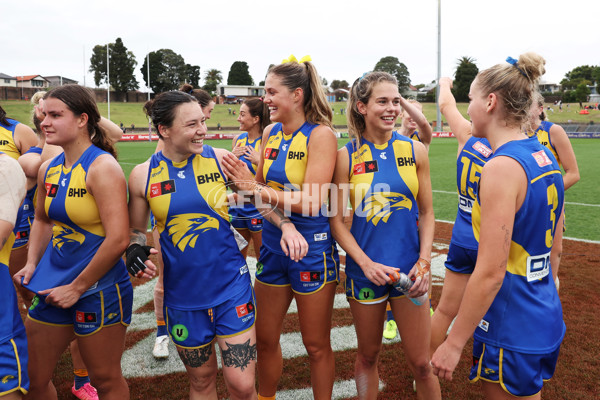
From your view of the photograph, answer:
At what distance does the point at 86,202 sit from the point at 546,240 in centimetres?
260

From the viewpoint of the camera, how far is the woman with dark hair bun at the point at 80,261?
106 inches

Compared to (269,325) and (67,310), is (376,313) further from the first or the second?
(67,310)

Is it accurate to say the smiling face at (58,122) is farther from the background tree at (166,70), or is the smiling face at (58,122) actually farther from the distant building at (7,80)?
the distant building at (7,80)

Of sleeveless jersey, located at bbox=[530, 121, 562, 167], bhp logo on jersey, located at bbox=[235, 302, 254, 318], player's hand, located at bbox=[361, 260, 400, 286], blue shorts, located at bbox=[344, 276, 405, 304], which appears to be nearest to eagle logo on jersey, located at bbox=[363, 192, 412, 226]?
player's hand, located at bbox=[361, 260, 400, 286]

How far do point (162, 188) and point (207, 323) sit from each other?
90 cm

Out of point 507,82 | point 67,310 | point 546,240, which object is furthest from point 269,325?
point 507,82

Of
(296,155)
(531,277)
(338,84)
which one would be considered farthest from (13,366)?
(338,84)

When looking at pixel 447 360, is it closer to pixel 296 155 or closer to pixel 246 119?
pixel 296 155

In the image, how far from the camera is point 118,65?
7956cm

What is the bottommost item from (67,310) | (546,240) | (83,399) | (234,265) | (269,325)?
(83,399)

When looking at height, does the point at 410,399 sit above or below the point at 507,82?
below

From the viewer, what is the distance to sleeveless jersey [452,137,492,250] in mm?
3568

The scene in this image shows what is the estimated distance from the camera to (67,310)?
278 cm

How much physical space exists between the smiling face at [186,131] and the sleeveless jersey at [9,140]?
267 cm
